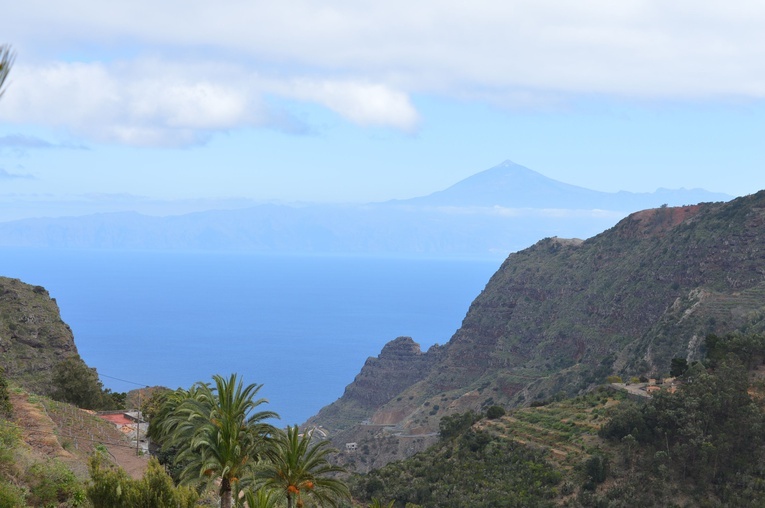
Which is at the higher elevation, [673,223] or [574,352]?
[673,223]

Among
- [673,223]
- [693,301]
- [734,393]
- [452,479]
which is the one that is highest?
[673,223]

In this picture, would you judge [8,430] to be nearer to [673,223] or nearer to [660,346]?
[660,346]

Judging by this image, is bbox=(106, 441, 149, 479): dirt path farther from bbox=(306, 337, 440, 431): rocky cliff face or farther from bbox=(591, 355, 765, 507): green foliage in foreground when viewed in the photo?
bbox=(306, 337, 440, 431): rocky cliff face

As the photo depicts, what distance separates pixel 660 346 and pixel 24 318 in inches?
2773

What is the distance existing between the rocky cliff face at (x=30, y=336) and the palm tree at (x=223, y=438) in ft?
148

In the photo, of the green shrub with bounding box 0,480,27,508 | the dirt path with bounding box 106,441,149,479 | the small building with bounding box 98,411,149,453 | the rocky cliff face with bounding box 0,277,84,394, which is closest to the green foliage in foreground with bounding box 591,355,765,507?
the small building with bounding box 98,411,149,453

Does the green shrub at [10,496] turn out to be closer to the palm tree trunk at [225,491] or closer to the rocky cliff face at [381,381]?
the palm tree trunk at [225,491]

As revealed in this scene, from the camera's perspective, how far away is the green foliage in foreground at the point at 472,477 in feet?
181

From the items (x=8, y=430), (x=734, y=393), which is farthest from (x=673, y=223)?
(x=8, y=430)

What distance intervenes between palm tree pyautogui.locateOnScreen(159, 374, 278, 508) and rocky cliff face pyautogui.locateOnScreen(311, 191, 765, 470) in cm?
6231

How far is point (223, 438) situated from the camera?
26.7 m

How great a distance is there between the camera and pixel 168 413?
3594 cm

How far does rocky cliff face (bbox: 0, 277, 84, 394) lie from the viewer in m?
72.5

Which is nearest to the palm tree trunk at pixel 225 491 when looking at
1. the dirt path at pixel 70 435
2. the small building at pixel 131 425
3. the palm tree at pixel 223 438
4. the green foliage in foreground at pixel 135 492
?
the palm tree at pixel 223 438
